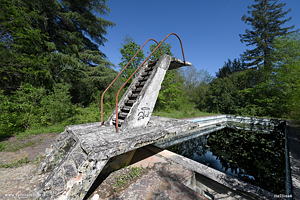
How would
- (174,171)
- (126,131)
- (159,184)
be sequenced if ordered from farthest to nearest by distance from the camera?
(174,171), (126,131), (159,184)

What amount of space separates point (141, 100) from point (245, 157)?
16.1 feet

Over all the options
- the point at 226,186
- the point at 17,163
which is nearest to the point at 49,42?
the point at 17,163

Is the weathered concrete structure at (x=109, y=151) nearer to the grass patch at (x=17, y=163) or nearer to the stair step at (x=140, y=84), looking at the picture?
the stair step at (x=140, y=84)

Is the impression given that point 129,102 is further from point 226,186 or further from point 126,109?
point 226,186

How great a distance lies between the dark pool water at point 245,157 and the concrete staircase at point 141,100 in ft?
9.63

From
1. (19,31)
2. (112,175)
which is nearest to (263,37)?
(112,175)

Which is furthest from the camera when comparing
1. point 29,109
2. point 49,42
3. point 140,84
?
point 49,42

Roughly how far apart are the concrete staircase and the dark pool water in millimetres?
2934

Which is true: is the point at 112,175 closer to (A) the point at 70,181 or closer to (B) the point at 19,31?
(A) the point at 70,181

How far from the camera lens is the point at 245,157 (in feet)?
15.1

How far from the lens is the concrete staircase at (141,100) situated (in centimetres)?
273

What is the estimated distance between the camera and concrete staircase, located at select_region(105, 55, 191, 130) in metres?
2.73

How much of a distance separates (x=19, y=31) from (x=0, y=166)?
596cm

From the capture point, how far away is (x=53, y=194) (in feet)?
4.94
